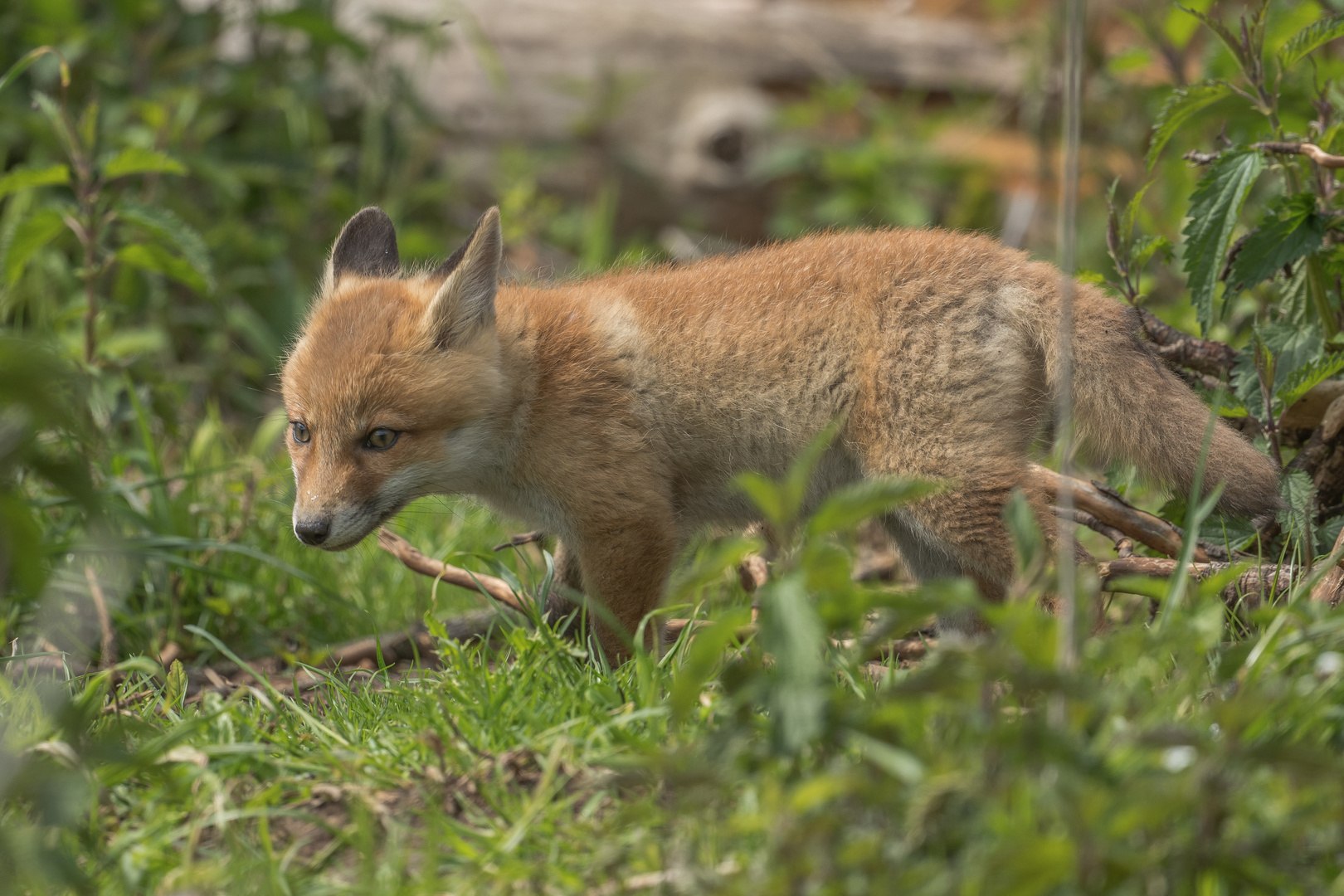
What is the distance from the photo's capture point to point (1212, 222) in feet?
12.0

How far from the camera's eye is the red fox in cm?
365

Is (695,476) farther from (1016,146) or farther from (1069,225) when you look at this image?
(1016,146)

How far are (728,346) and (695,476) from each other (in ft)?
1.75

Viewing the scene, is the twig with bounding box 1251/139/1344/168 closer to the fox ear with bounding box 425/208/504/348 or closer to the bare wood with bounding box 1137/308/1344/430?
the bare wood with bounding box 1137/308/1344/430

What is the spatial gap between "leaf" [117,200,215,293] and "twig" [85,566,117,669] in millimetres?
1298

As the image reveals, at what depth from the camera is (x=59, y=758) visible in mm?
2496

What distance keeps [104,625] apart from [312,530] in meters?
1.18

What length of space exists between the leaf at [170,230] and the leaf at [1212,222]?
3.80m

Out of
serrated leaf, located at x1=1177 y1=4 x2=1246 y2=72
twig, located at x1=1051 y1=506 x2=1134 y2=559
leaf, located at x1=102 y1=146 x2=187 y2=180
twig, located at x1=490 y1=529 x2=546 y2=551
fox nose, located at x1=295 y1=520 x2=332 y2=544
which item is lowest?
twig, located at x1=490 y1=529 x2=546 y2=551

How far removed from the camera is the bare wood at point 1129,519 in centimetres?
361

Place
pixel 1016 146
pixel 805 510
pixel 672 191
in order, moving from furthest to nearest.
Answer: pixel 1016 146, pixel 672 191, pixel 805 510

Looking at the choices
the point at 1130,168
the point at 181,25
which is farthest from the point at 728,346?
the point at 1130,168

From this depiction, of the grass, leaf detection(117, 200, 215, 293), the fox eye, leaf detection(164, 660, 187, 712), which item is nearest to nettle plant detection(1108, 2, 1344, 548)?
the grass

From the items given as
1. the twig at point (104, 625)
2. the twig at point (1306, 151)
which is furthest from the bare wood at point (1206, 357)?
the twig at point (104, 625)
